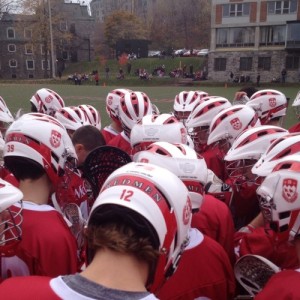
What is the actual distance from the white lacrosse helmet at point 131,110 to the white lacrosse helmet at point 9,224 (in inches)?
146

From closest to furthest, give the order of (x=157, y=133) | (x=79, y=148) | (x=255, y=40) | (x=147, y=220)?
1. (x=147, y=220)
2. (x=157, y=133)
3. (x=79, y=148)
4. (x=255, y=40)

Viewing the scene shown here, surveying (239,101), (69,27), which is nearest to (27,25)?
(69,27)

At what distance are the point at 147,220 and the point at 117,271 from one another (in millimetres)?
235

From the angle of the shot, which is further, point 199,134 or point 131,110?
point 131,110

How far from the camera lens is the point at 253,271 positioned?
2.55 metres

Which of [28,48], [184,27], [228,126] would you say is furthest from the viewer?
[184,27]

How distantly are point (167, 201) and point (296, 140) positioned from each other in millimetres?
1610

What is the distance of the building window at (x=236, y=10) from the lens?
54.9 m

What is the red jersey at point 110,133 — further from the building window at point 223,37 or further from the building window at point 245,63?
the building window at point 223,37

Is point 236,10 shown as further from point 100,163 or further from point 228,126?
point 100,163

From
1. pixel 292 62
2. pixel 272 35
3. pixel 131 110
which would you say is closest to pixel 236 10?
pixel 272 35

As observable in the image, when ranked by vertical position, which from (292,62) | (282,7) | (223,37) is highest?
(282,7)

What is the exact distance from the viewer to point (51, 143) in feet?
10.1

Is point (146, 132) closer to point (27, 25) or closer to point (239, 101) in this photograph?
point (239, 101)
